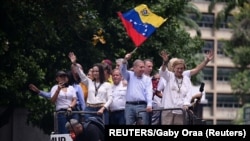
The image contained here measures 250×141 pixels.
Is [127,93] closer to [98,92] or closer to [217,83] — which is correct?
[98,92]

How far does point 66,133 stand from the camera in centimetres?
1645

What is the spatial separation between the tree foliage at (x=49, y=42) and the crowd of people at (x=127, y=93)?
5145 mm

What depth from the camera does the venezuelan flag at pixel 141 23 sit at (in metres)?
20.0

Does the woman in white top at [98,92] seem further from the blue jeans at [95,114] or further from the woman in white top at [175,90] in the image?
the woman in white top at [175,90]

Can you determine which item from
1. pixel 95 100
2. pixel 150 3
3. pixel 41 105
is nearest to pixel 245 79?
pixel 150 3

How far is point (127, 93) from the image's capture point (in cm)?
1622

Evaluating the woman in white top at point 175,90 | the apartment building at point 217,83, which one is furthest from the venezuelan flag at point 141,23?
the apartment building at point 217,83

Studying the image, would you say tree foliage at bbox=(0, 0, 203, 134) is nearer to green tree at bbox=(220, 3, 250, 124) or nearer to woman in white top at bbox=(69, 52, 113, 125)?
woman in white top at bbox=(69, 52, 113, 125)

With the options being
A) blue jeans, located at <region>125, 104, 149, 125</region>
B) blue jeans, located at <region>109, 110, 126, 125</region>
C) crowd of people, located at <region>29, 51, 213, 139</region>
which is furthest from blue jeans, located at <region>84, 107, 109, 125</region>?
blue jeans, located at <region>125, 104, 149, 125</region>

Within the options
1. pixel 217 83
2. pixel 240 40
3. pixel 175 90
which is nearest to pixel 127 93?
pixel 175 90

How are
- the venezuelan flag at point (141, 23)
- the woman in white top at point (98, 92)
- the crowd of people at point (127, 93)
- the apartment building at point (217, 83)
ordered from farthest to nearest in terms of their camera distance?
1. the apartment building at point (217, 83)
2. the venezuelan flag at point (141, 23)
3. the woman in white top at point (98, 92)
4. the crowd of people at point (127, 93)

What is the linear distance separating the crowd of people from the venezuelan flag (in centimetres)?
270

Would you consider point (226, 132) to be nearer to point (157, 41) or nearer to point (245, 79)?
point (157, 41)

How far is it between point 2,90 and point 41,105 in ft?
4.23
